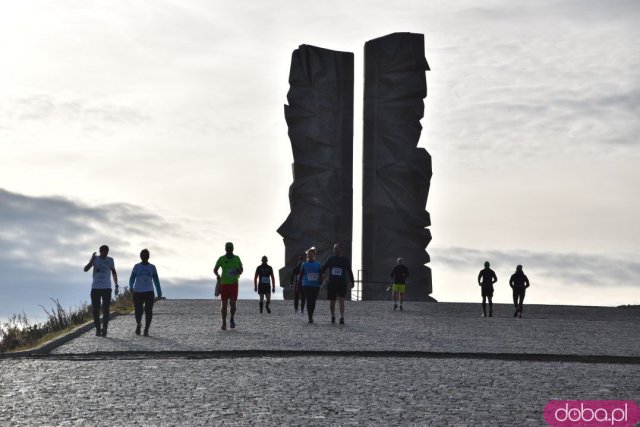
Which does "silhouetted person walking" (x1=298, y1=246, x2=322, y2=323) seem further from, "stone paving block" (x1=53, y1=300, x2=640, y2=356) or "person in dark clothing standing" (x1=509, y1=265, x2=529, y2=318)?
"person in dark clothing standing" (x1=509, y1=265, x2=529, y2=318)

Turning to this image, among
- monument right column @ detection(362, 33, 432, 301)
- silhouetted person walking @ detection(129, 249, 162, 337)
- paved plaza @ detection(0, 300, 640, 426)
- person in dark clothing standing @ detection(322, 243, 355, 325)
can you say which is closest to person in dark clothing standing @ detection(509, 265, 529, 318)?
paved plaza @ detection(0, 300, 640, 426)

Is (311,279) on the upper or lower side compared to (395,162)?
lower

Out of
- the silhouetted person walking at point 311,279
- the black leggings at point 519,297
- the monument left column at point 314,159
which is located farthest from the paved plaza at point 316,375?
the monument left column at point 314,159

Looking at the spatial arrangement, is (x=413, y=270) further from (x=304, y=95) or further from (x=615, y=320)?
(x=615, y=320)

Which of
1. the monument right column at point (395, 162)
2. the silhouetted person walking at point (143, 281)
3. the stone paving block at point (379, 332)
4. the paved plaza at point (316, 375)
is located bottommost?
the paved plaza at point (316, 375)

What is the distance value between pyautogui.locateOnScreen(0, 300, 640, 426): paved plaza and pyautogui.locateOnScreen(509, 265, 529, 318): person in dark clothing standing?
5839 millimetres

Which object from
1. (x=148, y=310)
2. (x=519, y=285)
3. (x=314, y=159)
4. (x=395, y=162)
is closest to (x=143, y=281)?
(x=148, y=310)

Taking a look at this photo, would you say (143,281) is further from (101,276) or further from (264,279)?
(264,279)

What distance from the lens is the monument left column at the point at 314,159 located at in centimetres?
4491

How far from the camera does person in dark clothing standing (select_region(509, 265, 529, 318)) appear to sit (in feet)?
98.4

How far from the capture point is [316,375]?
13812 mm

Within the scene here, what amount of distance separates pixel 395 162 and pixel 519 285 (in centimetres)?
1616

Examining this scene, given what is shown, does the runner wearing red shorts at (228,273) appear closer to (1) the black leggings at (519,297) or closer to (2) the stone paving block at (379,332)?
(2) the stone paving block at (379,332)

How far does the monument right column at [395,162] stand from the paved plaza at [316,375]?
69.9 ft
